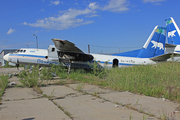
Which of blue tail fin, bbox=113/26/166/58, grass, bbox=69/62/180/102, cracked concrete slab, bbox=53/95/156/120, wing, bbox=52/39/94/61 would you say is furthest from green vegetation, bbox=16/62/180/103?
blue tail fin, bbox=113/26/166/58

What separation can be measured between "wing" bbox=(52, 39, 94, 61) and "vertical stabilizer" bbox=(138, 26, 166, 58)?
6.04 meters

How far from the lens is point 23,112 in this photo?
405 centimetres

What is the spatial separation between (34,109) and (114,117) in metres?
2.28

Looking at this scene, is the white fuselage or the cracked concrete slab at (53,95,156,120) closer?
the cracked concrete slab at (53,95,156,120)

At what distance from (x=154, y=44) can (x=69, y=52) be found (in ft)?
Result: 32.1

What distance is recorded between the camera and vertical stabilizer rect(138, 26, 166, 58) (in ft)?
56.1

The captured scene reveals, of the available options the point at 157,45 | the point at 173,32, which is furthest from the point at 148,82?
the point at 173,32

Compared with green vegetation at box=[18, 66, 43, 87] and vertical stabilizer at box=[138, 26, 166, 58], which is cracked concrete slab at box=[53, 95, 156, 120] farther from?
vertical stabilizer at box=[138, 26, 166, 58]

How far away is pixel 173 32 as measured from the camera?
22.0 meters

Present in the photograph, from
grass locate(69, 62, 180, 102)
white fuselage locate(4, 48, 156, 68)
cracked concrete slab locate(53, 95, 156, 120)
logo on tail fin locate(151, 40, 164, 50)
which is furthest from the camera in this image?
logo on tail fin locate(151, 40, 164, 50)

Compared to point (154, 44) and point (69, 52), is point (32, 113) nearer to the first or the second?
point (69, 52)

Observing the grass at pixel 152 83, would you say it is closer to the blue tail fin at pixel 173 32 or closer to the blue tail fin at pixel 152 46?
the blue tail fin at pixel 152 46

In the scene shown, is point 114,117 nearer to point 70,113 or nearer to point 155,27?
point 70,113

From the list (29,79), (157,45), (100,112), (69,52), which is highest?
(157,45)
